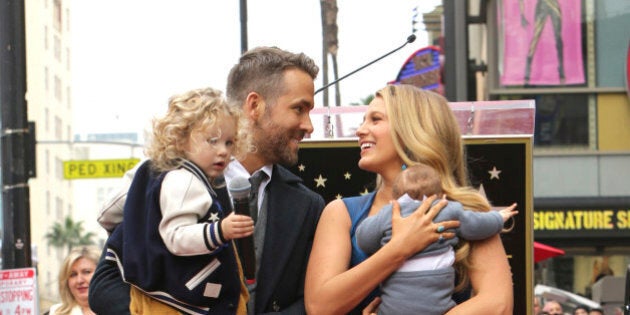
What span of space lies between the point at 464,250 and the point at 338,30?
28.3 metres

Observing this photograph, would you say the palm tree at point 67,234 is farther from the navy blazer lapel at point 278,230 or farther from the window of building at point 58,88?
the navy blazer lapel at point 278,230

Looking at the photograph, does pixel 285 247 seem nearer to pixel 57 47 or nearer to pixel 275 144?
pixel 275 144

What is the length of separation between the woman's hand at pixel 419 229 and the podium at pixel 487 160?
1.49 m

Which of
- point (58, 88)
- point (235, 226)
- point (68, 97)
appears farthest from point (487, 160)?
point (68, 97)

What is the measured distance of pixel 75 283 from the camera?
948cm

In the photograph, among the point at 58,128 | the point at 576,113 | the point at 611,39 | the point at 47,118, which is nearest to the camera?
the point at 611,39

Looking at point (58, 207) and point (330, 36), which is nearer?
point (330, 36)

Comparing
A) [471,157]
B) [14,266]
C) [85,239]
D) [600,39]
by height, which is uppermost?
[600,39]

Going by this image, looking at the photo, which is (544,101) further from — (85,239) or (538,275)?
(85,239)

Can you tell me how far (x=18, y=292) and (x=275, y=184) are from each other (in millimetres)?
7076

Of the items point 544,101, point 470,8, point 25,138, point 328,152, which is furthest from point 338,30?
point 328,152

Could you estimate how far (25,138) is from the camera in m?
12.6

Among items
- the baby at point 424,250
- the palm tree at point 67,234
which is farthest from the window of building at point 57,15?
the baby at point 424,250

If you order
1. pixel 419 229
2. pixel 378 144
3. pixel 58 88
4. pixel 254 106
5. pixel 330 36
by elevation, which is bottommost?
pixel 419 229
